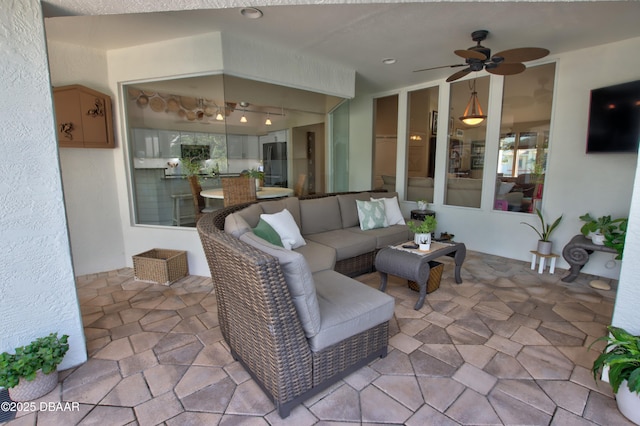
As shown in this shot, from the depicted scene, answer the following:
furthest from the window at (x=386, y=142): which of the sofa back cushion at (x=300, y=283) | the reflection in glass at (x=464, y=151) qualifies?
the sofa back cushion at (x=300, y=283)

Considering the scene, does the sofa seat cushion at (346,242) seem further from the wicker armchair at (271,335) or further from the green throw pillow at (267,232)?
the wicker armchair at (271,335)

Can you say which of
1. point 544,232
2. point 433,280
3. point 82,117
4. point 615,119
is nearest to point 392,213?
point 433,280

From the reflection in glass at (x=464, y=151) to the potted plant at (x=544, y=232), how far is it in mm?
879

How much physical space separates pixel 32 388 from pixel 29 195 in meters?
1.10

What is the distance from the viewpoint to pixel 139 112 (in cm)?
381

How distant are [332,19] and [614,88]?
3054 mm

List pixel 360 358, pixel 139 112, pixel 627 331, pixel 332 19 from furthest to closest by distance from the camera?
1. pixel 139 112
2. pixel 332 19
3. pixel 360 358
4. pixel 627 331

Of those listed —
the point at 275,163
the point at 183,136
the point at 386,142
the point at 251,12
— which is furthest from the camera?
the point at 386,142

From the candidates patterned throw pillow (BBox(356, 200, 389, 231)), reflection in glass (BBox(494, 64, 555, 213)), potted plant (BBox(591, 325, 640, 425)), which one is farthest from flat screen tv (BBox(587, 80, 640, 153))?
potted plant (BBox(591, 325, 640, 425))

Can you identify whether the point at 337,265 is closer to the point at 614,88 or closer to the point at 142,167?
the point at 142,167

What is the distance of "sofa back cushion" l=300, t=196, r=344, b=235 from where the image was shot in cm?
370

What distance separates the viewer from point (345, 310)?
186cm

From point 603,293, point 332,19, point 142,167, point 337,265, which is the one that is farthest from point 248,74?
point 603,293

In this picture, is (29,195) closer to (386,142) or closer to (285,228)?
(285,228)
